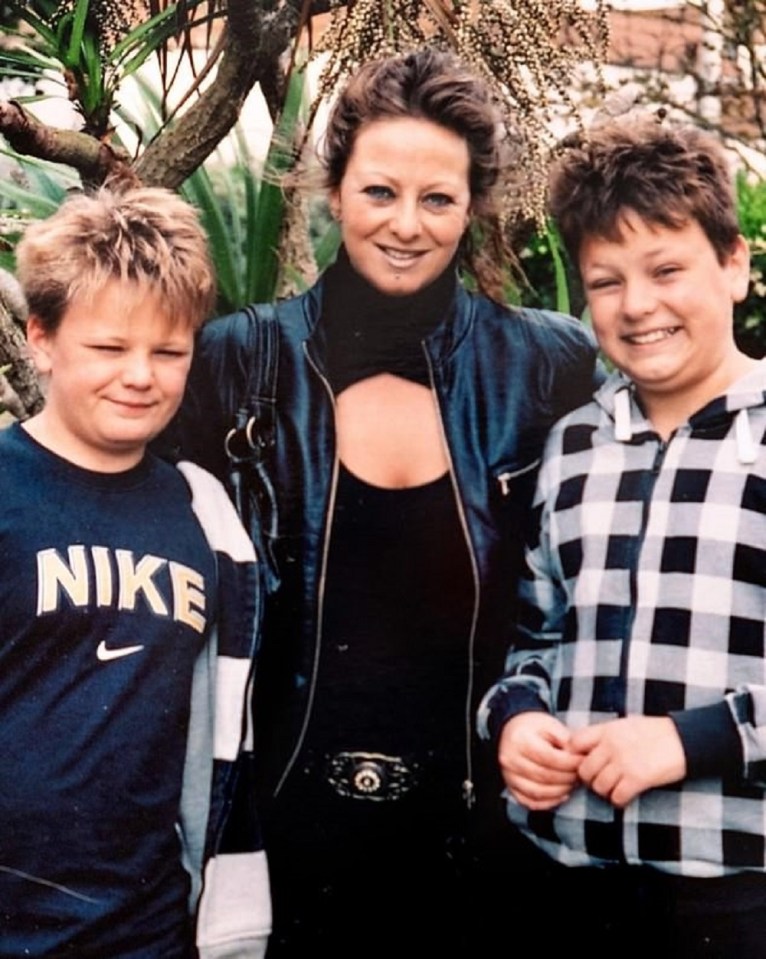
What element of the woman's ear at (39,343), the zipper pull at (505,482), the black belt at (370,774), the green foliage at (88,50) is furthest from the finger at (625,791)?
the green foliage at (88,50)

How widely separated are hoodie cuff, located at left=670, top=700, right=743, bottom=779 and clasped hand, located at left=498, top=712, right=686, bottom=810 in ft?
0.06

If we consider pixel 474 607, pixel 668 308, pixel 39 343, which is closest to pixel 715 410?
pixel 668 308

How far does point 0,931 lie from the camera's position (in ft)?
7.75

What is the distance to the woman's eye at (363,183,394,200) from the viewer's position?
245cm

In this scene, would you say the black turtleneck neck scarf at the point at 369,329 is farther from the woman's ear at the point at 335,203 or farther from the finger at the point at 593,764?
the finger at the point at 593,764

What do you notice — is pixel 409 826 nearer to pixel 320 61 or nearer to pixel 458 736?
pixel 458 736

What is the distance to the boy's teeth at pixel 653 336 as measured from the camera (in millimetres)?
2393

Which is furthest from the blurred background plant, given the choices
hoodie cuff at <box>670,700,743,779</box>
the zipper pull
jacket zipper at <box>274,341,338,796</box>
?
hoodie cuff at <box>670,700,743,779</box>

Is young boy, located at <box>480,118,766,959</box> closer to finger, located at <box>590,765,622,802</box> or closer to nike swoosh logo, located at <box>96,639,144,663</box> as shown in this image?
finger, located at <box>590,765,622,802</box>

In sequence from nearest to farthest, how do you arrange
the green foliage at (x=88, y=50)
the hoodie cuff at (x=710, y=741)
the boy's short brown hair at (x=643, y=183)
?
the hoodie cuff at (x=710, y=741)
the boy's short brown hair at (x=643, y=183)
the green foliage at (x=88, y=50)

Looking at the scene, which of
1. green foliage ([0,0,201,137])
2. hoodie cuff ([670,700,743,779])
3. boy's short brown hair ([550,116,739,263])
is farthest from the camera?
green foliage ([0,0,201,137])

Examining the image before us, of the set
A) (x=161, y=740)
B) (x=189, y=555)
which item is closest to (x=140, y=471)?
(x=189, y=555)

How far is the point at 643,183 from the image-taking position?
2.39 m

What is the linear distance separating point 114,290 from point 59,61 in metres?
0.49
